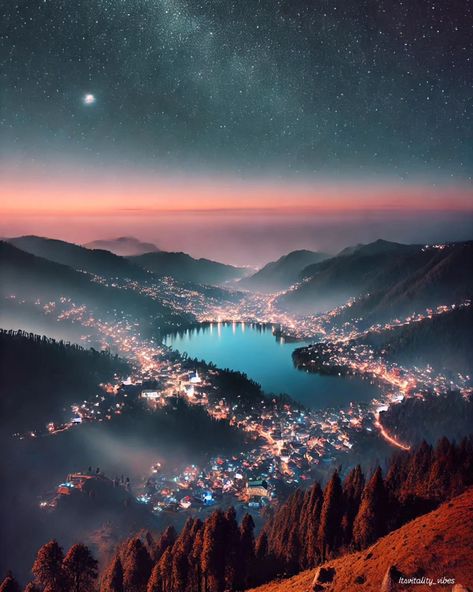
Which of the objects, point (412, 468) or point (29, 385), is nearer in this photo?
point (412, 468)

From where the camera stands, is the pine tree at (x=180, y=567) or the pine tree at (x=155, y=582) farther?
the pine tree at (x=155, y=582)

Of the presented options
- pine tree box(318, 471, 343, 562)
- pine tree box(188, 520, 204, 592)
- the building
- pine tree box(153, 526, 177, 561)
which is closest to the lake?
the building

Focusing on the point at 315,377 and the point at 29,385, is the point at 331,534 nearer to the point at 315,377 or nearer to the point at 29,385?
the point at 29,385

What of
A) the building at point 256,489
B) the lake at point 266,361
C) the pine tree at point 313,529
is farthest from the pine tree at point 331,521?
the lake at point 266,361

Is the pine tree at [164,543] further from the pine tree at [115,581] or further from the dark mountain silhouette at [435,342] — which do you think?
the dark mountain silhouette at [435,342]

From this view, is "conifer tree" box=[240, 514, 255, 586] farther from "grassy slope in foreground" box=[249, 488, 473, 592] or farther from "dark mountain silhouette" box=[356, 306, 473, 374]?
"dark mountain silhouette" box=[356, 306, 473, 374]

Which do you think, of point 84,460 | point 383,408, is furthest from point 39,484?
point 383,408

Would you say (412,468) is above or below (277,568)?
above
